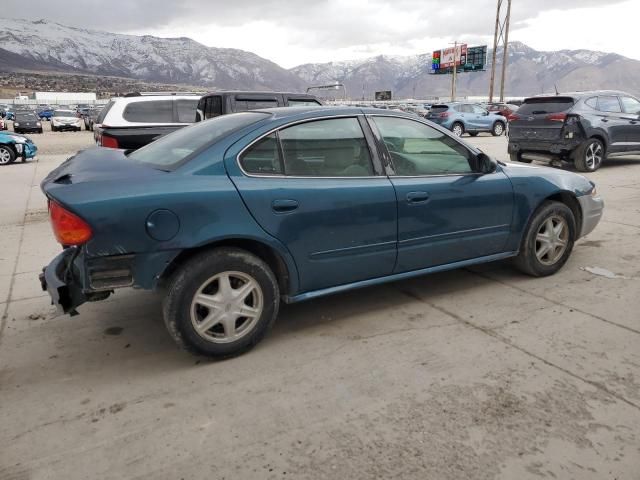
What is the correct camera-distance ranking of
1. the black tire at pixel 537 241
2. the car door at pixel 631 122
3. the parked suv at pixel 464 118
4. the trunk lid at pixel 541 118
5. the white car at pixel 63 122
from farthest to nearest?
the white car at pixel 63 122
the parked suv at pixel 464 118
the car door at pixel 631 122
the trunk lid at pixel 541 118
the black tire at pixel 537 241

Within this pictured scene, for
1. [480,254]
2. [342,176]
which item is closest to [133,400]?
[342,176]

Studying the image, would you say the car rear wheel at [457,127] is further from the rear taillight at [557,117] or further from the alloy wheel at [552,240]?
the alloy wheel at [552,240]

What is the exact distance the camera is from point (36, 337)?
3615mm

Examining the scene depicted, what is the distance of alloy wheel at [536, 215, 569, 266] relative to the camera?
454 centimetres

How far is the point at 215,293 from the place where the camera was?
3148 mm

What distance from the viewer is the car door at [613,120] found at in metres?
10.8

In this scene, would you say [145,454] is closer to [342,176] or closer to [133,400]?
[133,400]

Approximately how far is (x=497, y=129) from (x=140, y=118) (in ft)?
61.3

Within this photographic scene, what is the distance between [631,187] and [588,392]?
7754 millimetres

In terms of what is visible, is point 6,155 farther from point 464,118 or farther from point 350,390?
point 464,118

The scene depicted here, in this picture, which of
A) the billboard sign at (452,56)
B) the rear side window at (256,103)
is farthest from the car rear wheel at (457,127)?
the billboard sign at (452,56)

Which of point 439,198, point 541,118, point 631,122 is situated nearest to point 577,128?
point 541,118

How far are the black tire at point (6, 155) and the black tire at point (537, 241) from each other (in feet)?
46.7

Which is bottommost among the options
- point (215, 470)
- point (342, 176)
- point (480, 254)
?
point (215, 470)
